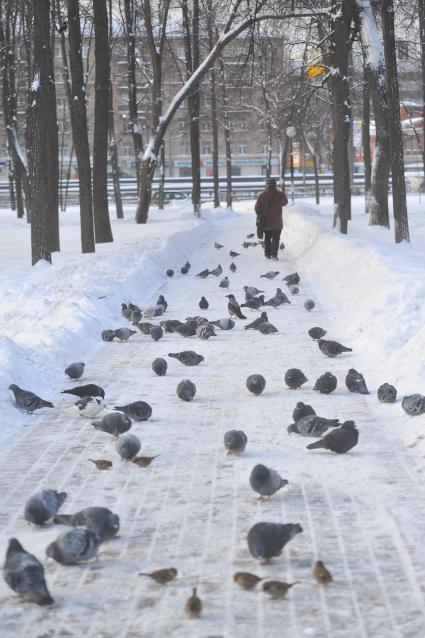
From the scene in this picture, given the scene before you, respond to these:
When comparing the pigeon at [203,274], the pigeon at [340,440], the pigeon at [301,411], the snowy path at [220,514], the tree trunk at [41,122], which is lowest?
the snowy path at [220,514]

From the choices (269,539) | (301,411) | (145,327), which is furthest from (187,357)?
(269,539)

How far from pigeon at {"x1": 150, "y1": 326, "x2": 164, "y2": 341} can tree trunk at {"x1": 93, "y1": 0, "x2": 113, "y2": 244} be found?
15.2m

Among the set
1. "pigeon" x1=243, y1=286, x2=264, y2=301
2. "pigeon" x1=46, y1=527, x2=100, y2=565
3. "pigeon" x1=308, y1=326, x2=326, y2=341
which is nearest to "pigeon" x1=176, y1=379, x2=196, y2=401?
"pigeon" x1=308, y1=326, x2=326, y2=341

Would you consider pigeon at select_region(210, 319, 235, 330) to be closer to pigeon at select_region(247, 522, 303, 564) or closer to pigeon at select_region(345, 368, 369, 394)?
pigeon at select_region(345, 368, 369, 394)

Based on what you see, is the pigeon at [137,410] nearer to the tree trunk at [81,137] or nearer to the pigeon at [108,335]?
the pigeon at [108,335]

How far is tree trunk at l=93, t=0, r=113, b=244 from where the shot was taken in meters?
25.2

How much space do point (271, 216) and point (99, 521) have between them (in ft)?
60.5

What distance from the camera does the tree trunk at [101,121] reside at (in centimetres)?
2519

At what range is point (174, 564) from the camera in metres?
4.61

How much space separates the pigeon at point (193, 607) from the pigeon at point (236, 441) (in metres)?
2.37

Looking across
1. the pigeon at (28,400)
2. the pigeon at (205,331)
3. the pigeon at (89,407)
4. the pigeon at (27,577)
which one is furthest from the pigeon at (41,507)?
the pigeon at (205,331)

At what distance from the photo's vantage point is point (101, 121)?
25.8m

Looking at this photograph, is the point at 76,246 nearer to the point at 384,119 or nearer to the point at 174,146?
the point at 384,119

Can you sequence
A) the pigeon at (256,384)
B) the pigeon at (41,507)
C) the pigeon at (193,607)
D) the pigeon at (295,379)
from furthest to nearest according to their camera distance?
1. the pigeon at (295,379)
2. the pigeon at (256,384)
3. the pigeon at (41,507)
4. the pigeon at (193,607)
